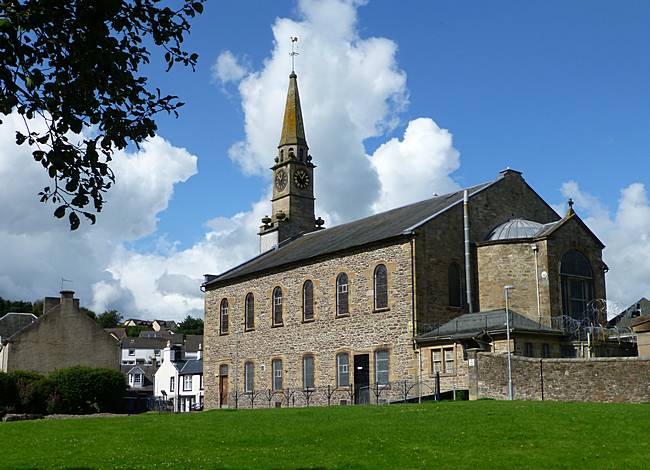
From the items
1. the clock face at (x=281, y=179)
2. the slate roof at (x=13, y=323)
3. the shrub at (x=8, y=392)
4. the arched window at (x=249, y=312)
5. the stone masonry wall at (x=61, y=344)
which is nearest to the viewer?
the shrub at (x=8, y=392)

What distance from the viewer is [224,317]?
2021 inches

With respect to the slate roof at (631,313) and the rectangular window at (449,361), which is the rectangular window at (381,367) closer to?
the rectangular window at (449,361)

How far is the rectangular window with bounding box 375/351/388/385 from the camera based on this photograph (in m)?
37.1

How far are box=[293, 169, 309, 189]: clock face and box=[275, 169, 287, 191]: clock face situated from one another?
0.83 meters

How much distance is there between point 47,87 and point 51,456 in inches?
373

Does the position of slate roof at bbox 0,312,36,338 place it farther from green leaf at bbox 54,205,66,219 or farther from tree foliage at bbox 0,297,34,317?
green leaf at bbox 54,205,66,219

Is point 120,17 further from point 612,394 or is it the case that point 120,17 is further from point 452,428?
point 612,394

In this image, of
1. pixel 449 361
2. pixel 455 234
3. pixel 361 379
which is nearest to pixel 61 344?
pixel 361 379

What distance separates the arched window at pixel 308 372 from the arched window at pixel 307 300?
7.33 ft

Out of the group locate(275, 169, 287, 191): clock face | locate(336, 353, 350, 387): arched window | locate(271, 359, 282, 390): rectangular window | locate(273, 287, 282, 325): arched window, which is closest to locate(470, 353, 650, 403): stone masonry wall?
locate(336, 353, 350, 387): arched window

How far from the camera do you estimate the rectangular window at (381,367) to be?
122 feet

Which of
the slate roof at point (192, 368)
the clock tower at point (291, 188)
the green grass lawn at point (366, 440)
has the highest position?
the clock tower at point (291, 188)

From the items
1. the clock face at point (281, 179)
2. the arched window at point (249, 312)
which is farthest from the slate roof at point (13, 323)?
the arched window at point (249, 312)

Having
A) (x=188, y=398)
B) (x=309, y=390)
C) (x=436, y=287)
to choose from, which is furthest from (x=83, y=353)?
(x=436, y=287)
